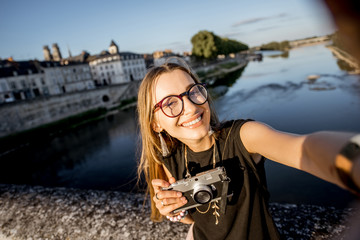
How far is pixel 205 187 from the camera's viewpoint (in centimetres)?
152

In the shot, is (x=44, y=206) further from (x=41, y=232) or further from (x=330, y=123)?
(x=330, y=123)

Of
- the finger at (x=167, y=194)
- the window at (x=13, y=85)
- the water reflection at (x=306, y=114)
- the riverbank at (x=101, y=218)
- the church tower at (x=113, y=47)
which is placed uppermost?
the church tower at (x=113, y=47)

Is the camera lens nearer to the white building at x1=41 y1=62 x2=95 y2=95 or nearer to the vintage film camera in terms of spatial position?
the vintage film camera

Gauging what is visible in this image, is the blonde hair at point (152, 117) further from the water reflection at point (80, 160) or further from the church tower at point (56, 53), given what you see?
the church tower at point (56, 53)

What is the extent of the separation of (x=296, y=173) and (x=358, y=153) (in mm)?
9987

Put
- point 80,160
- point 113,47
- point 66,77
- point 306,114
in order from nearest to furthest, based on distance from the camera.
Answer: point 306,114 → point 80,160 → point 66,77 → point 113,47

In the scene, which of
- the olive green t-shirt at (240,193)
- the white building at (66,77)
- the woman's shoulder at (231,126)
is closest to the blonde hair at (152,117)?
the woman's shoulder at (231,126)

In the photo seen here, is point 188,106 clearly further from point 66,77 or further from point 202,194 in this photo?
point 66,77

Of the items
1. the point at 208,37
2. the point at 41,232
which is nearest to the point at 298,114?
the point at 41,232

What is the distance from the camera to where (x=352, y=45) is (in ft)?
1.44

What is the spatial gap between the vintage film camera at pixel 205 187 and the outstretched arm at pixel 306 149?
32cm

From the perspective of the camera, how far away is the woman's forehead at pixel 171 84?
1746mm

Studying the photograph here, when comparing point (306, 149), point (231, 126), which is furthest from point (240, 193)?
point (306, 149)

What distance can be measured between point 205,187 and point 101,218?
2.99m
